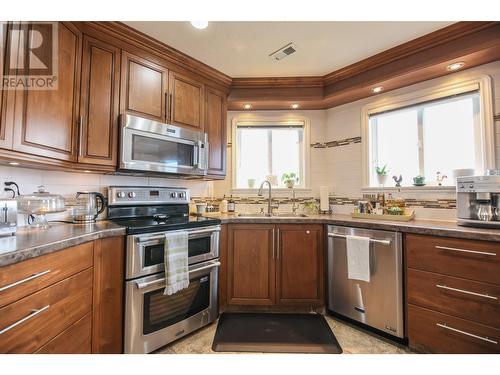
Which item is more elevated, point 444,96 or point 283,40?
point 283,40

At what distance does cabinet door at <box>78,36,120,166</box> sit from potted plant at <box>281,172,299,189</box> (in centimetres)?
183

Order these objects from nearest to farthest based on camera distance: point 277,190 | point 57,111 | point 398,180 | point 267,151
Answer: point 57,111
point 398,180
point 277,190
point 267,151

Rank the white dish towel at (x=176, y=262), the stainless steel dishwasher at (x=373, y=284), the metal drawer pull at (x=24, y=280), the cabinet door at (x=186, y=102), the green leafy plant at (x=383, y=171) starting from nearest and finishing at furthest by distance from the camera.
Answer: the metal drawer pull at (x=24, y=280)
the white dish towel at (x=176, y=262)
the stainless steel dishwasher at (x=373, y=284)
the cabinet door at (x=186, y=102)
the green leafy plant at (x=383, y=171)

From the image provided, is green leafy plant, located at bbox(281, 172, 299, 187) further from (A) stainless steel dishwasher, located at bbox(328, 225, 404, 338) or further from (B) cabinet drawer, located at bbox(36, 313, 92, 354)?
(B) cabinet drawer, located at bbox(36, 313, 92, 354)

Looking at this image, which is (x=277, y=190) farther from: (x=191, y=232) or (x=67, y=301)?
(x=67, y=301)

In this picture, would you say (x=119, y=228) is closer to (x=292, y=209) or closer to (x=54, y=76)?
(x=54, y=76)

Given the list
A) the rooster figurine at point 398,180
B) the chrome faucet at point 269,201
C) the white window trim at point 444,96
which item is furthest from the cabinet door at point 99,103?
the rooster figurine at point 398,180

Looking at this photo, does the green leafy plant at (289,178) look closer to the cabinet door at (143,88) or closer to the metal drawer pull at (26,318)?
the cabinet door at (143,88)

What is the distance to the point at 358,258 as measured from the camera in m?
1.92

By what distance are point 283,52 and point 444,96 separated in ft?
4.95

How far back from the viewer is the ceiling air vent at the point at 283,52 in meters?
2.00

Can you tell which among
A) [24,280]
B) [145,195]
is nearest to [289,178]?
[145,195]

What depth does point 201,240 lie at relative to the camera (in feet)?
6.32

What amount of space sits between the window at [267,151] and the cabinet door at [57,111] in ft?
5.60
